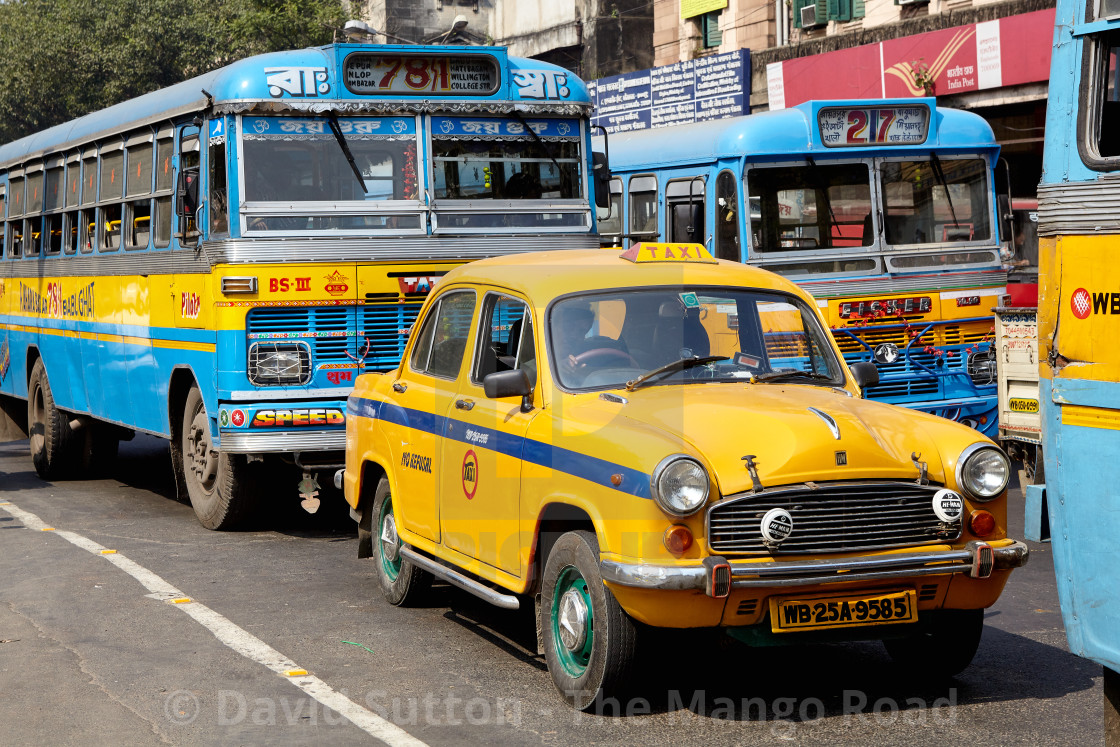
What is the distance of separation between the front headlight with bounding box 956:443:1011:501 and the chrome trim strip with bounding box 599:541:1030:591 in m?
0.22

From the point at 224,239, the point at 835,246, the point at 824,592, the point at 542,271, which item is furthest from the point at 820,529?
the point at 835,246

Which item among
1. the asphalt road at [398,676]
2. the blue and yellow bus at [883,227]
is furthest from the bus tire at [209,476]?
the blue and yellow bus at [883,227]

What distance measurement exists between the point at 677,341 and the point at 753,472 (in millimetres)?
1229

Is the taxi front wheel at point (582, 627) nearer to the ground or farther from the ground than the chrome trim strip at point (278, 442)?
nearer to the ground

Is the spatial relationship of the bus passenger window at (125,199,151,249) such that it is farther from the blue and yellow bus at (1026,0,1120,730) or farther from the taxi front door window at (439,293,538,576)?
the blue and yellow bus at (1026,0,1120,730)

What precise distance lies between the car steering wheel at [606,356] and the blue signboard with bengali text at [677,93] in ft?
61.0

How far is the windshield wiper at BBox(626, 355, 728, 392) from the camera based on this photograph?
641cm

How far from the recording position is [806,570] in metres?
5.52

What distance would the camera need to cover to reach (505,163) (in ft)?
35.1

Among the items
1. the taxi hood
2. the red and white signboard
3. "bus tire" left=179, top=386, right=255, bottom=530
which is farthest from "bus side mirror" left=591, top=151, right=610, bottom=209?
the red and white signboard

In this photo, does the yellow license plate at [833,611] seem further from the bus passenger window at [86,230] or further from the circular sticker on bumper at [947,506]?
the bus passenger window at [86,230]

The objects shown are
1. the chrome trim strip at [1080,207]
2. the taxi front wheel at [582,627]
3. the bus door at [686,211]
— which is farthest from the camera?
the bus door at [686,211]

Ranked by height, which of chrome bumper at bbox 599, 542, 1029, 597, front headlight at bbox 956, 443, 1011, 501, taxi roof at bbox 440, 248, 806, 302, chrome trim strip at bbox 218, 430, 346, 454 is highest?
taxi roof at bbox 440, 248, 806, 302

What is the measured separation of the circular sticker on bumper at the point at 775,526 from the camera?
554 cm
